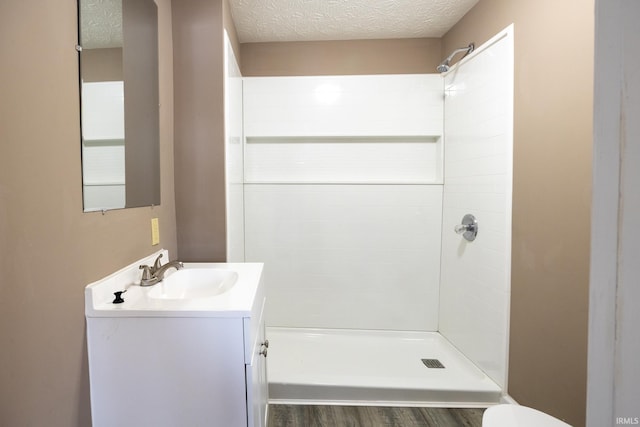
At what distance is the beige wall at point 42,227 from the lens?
0.58 meters

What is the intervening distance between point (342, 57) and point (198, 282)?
1961 mm

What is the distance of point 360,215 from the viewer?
2.16 meters

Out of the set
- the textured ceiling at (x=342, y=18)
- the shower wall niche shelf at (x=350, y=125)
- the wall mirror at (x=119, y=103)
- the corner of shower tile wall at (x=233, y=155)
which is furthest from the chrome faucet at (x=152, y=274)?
the textured ceiling at (x=342, y=18)

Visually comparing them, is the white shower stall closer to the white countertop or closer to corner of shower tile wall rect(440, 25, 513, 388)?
corner of shower tile wall rect(440, 25, 513, 388)

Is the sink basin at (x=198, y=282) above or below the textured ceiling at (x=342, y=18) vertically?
below

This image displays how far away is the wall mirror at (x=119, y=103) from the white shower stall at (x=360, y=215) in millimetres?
659

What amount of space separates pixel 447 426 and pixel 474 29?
7.89ft

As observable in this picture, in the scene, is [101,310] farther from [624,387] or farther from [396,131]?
[396,131]

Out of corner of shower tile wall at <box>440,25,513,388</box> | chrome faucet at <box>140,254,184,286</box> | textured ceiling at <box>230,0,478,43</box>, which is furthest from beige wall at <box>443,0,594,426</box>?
chrome faucet at <box>140,254,184,286</box>

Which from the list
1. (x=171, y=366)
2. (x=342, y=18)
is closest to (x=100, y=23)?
(x=171, y=366)

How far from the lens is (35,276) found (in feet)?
2.11

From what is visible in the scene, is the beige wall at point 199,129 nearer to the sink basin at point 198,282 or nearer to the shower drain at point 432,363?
the sink basin at point 198,282

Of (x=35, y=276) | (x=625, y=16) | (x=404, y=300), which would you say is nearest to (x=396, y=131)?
(x=404, y=300)

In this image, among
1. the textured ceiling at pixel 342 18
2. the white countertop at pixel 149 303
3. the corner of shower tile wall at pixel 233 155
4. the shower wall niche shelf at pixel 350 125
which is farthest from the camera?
the shower wall niche shelf at pixel 350 125
